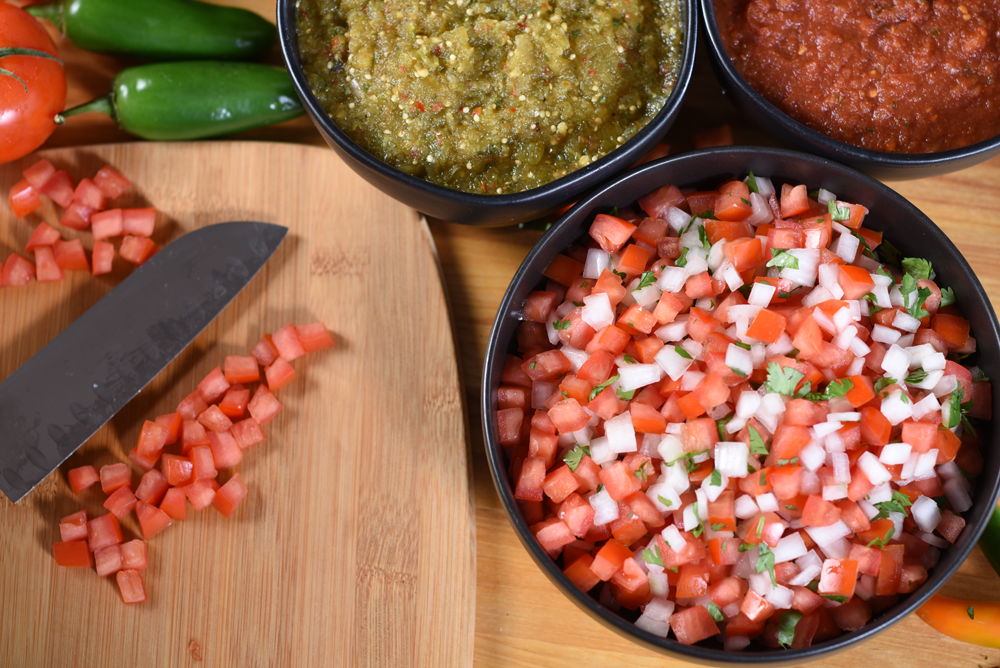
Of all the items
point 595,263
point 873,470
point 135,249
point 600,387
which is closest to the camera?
point 873,470

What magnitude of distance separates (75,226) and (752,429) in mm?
1930

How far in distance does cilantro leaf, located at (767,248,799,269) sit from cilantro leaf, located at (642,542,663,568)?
2.29ft

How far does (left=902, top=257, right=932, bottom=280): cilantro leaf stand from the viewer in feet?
5.76

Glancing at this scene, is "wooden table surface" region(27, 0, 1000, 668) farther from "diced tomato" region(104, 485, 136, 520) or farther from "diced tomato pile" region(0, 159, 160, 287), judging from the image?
"diced tomato" region(104, 485, 136, 520)

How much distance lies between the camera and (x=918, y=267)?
176cm

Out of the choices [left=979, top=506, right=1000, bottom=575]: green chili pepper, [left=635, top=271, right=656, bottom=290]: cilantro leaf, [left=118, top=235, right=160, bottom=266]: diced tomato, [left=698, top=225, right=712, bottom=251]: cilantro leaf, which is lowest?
[left=979, top=506, right=1000, bottom=575]: green chili pepper

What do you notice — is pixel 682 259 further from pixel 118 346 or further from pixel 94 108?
pixel 94 108

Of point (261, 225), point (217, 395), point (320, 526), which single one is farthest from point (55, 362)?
point (320, 526)

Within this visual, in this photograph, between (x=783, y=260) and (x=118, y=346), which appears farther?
(x=118, y=346)

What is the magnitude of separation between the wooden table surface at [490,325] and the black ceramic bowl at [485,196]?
1.26 ft

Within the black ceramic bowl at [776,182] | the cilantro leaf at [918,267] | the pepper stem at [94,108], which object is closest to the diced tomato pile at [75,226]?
the pepper stem at [94,108]

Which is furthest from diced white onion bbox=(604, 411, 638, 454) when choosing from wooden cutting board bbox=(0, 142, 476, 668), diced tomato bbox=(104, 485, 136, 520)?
diced tomato bbox=(104, 485, 136, 520)

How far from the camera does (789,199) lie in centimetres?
179

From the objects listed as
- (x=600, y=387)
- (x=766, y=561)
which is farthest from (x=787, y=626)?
(x=600, y=387)
